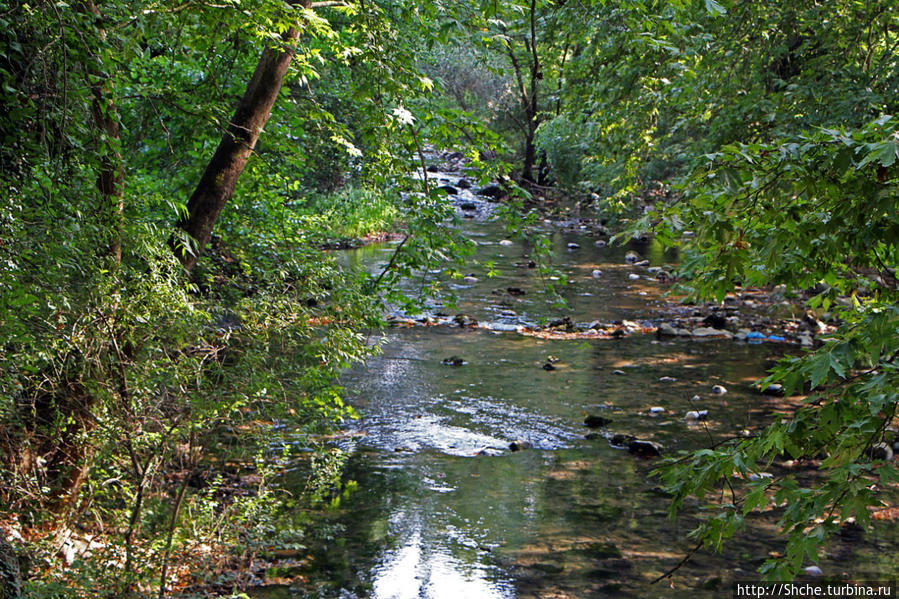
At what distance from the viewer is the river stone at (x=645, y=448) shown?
25.7 feet

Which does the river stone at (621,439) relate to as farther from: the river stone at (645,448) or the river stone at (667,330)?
the river stone at (667,330)

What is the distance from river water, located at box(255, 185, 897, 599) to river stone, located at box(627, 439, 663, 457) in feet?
0.34

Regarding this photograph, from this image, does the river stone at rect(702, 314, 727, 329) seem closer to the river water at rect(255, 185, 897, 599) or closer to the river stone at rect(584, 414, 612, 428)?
the river water at rect(255, 185, 897, 599)

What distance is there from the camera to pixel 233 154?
6168 millimetres

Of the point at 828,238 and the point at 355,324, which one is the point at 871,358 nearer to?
the point at 828,238

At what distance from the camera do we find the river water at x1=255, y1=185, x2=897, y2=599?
5551 millimetres

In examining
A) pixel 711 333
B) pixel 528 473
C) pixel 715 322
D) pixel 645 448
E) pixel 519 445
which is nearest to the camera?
pixel 528 473

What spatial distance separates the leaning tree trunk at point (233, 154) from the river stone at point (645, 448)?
15.5 feet

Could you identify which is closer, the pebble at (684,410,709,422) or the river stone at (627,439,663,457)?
the river stone at (627,439,663,457)

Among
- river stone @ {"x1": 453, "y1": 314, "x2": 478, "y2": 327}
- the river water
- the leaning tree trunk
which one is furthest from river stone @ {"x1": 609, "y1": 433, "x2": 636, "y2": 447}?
river stone @ {"x1": 453, "y1": 314, "x2": 478, "y2": 327}

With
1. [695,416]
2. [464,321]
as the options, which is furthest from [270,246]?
[464,321]

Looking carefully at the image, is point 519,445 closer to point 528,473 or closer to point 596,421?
point 528,473

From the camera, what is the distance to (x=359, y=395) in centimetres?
965

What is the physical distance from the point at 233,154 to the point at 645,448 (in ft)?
16.2
